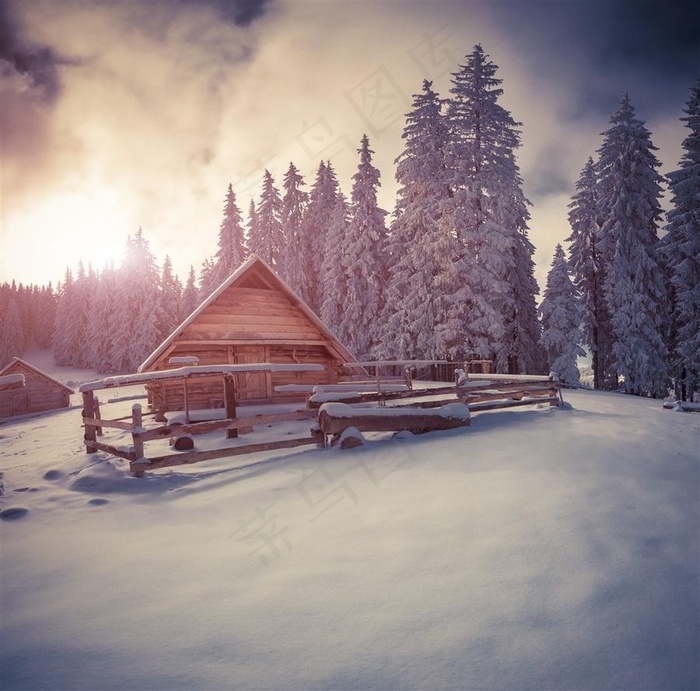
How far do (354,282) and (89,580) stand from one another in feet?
91.6

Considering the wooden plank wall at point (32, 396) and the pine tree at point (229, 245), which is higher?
the pine tree at point (229, 245)

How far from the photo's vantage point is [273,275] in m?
14.9

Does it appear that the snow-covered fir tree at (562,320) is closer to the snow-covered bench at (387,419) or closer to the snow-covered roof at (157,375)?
the snow-covered bench at (387,419)

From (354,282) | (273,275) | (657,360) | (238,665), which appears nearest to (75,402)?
(354,282)

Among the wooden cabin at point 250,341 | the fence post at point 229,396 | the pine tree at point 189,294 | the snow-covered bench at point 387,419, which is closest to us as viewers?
the snow-covered bench at point 387,419

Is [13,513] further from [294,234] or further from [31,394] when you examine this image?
[294,234]

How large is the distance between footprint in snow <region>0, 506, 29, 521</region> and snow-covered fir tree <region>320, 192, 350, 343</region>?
25.7 metres

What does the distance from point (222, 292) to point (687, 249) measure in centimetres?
2513

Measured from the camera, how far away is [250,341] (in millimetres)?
14531

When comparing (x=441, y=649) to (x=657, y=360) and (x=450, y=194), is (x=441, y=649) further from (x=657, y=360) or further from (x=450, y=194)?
(x=657, y=360)

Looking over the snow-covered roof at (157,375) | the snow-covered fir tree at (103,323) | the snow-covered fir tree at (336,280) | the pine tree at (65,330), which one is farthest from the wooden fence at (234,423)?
the pine tree at (65,330)

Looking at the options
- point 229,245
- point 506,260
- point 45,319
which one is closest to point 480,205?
point 506,260

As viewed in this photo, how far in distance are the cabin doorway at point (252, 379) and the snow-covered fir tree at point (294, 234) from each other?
22.7 metres

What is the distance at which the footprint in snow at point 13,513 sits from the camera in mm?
5605
